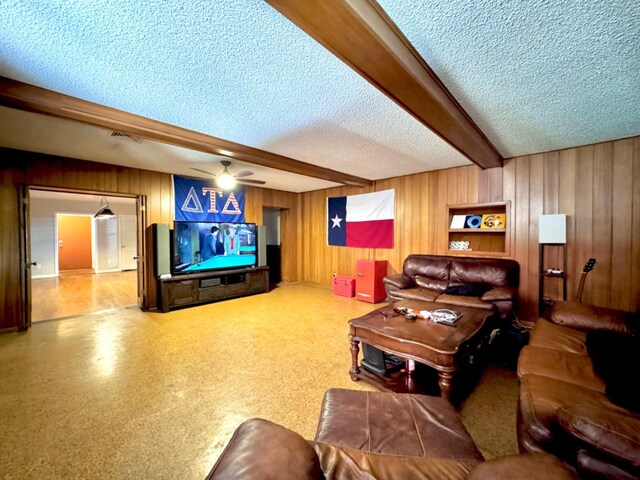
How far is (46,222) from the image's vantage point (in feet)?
24.4

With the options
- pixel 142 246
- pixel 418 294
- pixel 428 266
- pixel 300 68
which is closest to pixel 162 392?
pixel 300 68

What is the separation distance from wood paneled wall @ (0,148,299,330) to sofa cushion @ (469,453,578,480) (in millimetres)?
5019

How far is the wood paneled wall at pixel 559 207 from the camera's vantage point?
2980mm

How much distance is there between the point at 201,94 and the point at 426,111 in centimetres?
178

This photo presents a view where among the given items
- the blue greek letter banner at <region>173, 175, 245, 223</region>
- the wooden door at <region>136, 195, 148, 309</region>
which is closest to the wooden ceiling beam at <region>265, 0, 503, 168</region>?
the blue greek letter banner at <region>173, 175, 245, 223</region>

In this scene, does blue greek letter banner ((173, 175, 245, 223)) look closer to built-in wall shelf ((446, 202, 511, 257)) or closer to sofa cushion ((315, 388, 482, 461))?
built-in wall shelf ((446, 202, 511, 257))

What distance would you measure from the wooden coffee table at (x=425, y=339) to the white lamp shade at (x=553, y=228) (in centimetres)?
165

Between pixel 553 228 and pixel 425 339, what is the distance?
2.64 m

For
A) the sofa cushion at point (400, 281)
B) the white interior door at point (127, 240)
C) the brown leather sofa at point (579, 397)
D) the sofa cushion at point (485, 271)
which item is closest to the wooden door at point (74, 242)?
the white interior door at point (127, 240)

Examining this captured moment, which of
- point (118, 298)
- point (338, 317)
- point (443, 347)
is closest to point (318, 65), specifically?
point (443, 347)

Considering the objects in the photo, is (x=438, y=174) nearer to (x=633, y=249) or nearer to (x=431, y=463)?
(x=633, y=249)

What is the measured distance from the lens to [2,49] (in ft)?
5.02

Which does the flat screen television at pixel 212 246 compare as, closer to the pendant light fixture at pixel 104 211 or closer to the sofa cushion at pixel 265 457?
the pendant light fixture at pixel 104 211

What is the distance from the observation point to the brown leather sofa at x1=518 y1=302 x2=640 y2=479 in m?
0.91
